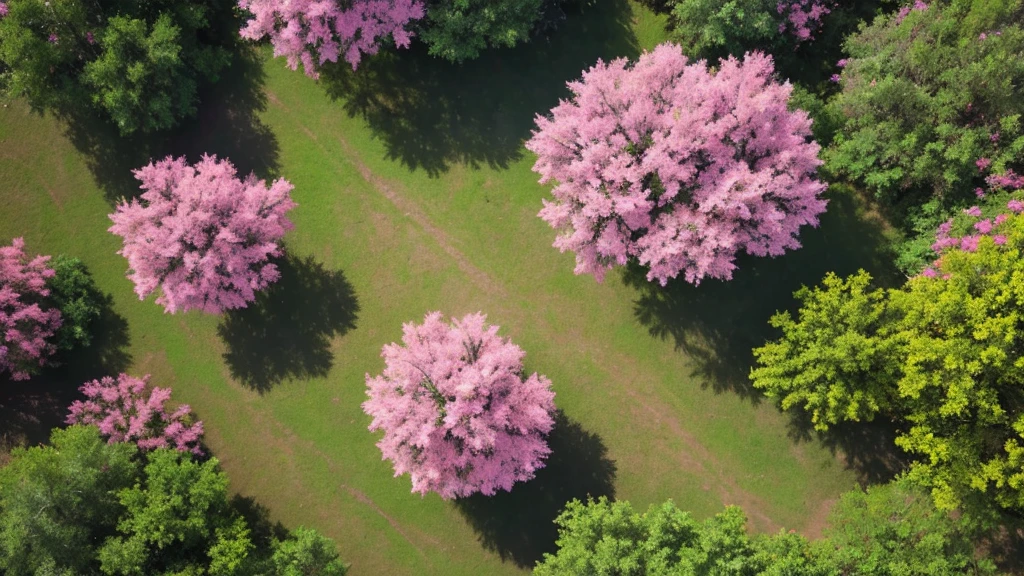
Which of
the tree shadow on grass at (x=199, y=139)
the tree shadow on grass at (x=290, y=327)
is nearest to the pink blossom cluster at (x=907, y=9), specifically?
the tree shadow on grass at (x=290, y=327)

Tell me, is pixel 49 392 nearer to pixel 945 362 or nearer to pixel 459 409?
pixel 459 409

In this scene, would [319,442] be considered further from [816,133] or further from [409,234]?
[816,133]

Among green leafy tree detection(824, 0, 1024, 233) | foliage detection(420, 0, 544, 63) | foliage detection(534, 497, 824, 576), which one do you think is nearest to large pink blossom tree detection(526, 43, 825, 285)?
green leafy tree detection(824, 0, 1024, 233)

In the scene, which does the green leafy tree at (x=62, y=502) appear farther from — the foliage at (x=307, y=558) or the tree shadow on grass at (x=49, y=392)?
the foliage at (x=307, y=558)

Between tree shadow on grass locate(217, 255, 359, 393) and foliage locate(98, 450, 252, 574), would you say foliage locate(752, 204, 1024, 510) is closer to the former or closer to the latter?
tree shadow on grass locate(217, 255, 359, 393)

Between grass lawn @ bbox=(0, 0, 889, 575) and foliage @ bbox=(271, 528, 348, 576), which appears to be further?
grass lawn @ bbox=(0, 0, 889, 575)

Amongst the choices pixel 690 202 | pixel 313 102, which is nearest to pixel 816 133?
pixel 690 202
